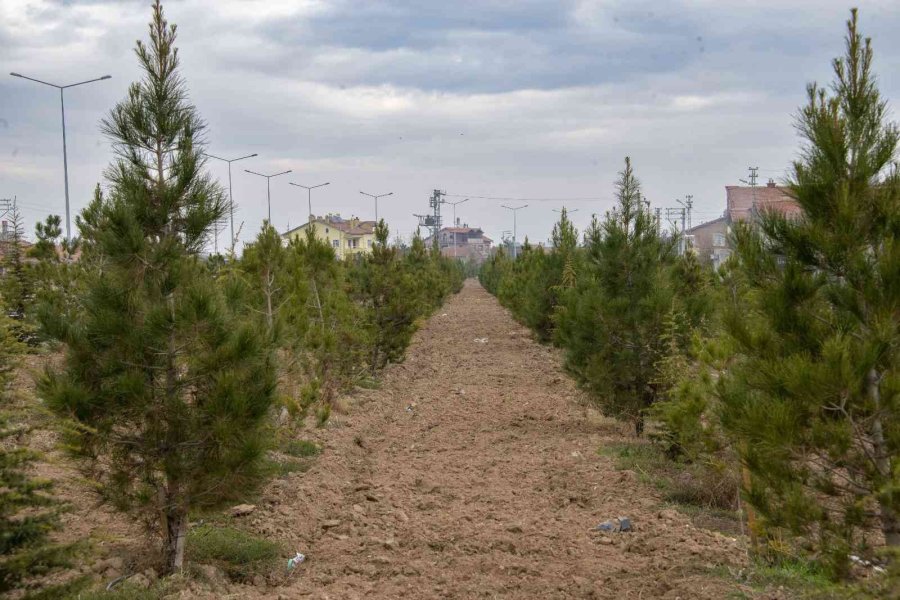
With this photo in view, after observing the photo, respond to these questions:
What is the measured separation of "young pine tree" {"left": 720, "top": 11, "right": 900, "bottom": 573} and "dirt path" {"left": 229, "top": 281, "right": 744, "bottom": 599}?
127 centimetres

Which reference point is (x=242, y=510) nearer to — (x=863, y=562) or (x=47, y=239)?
(x=863, y=562)

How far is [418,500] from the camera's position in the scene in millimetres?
10180

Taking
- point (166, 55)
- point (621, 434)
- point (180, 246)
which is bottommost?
point (621, 434)

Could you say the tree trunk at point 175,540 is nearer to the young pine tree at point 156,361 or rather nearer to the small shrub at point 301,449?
the young pine tree at point 156,361

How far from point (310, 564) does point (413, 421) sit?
8.18m

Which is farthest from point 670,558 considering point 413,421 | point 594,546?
point 413,421

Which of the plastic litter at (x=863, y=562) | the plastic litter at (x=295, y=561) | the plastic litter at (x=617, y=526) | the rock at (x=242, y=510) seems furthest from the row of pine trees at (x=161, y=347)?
the plastic litter at (x=863, y=562)

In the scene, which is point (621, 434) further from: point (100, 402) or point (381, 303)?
point (100, 402)

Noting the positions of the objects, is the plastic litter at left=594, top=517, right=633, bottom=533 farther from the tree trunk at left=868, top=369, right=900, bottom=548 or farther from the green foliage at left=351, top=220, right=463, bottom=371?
the green foliage at left=351, top=220, right=463, bottom=371

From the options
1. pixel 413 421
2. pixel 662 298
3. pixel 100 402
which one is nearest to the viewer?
pixel 100 402

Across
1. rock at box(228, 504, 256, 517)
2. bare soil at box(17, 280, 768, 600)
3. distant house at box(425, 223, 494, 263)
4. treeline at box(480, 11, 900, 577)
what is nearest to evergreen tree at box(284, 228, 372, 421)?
bare soil at box(17, 280, 768, 600)

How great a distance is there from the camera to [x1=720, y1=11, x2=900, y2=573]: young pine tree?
5273mm

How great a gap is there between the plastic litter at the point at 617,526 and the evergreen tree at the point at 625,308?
4190mm

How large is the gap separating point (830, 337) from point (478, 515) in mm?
4936
